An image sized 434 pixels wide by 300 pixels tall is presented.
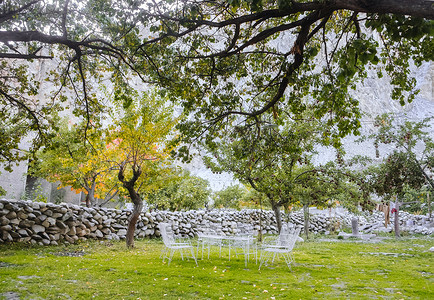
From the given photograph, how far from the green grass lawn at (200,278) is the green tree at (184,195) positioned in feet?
29.9

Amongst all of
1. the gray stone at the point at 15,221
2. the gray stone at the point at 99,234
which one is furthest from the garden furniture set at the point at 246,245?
the gray stone at the point at 15,221

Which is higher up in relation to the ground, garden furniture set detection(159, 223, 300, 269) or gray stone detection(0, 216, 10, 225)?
gray stone detection(0, 216, 10, 225)

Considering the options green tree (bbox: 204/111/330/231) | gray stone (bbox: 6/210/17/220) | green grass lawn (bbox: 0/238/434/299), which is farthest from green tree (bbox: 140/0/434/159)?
gray stone (bbox: 6/210/17/220)

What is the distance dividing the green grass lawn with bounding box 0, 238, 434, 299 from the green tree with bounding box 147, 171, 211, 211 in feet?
29.9

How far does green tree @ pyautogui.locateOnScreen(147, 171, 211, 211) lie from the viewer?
17.4m

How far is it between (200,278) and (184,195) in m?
12.0

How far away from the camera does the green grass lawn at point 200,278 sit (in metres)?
4.39

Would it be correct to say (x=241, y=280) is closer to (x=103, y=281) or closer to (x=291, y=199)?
(x=103, y=281)

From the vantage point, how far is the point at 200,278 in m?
5.51

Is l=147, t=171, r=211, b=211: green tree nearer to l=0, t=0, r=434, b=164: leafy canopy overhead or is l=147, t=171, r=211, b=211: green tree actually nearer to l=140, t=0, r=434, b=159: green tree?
l=0, t=0, r=434, b=164: leafy canopy overhead

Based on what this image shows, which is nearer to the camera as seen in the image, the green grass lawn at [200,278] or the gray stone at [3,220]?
the green grass lawn at [200,278]

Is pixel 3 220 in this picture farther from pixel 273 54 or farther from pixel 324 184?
pixel 324 184

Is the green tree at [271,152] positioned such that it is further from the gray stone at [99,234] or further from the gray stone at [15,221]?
the gray stone at [15,221]

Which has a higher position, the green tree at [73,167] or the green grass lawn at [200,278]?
the green tree at [73,167]
